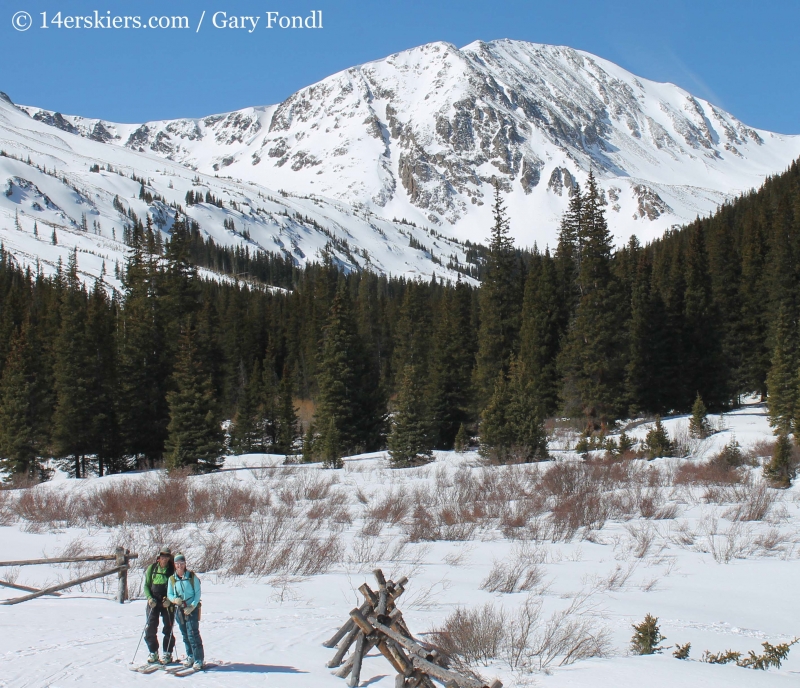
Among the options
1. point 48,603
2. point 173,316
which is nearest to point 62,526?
point 48,603

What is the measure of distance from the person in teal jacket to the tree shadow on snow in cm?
25

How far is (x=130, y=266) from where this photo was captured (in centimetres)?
5012

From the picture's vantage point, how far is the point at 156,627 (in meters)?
6.71

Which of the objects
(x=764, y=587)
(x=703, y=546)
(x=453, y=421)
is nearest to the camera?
(x=764, y=587)

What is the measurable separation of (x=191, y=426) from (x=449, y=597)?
24.3m

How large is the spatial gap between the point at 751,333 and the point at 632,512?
33.4 m

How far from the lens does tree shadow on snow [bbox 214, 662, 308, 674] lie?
653 centimetres

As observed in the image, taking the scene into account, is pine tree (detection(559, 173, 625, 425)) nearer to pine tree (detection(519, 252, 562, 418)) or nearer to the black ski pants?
pine tree (detection(519, 252, 562, 418))

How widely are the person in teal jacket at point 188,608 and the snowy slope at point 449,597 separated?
0.95 feet

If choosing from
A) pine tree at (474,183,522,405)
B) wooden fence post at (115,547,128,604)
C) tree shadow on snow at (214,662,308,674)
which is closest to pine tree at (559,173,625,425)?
pine tree at (474,183,522,405)

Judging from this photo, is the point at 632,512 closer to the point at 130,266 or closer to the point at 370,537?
the point at 370,537

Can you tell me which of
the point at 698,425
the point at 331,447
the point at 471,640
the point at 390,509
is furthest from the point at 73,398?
the point at 471,640

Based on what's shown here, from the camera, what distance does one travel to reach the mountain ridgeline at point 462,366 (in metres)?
31.5

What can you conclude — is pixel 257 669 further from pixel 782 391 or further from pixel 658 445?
pixel 782 391
